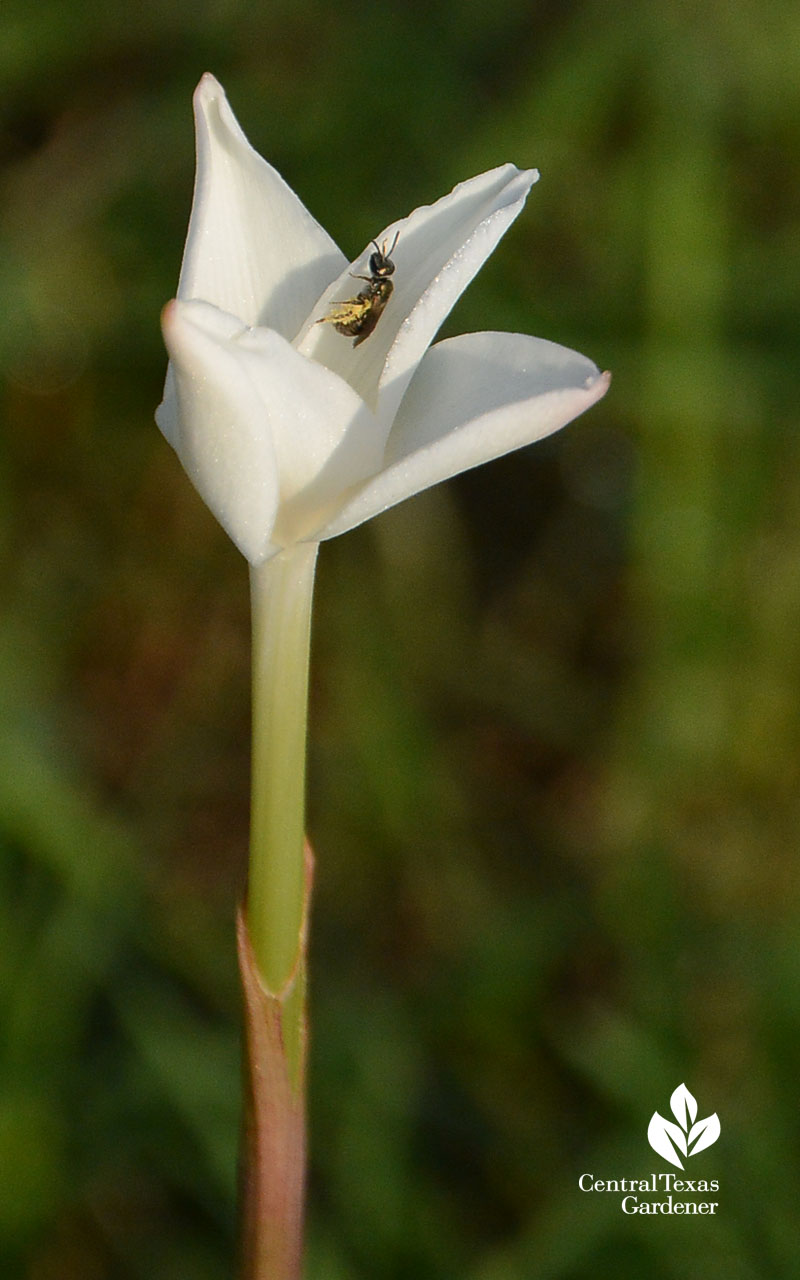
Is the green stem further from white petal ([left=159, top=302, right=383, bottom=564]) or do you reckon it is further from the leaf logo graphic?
the leaf logo graphic

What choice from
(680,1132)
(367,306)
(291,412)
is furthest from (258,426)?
(680,1132)

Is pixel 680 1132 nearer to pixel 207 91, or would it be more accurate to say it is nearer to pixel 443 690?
pixel 443 690

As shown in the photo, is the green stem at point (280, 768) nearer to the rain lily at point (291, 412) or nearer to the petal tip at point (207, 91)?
the rain lily at point (291, 412)

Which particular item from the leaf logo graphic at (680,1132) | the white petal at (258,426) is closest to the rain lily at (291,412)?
the white petal at (258,426)

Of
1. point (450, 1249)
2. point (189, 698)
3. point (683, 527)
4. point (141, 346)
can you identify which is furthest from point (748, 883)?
point (141, 346)

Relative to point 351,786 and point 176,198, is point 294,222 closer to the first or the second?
point 351,786

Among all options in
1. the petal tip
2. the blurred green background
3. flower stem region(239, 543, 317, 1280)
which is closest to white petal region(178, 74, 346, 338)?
the petal tip
